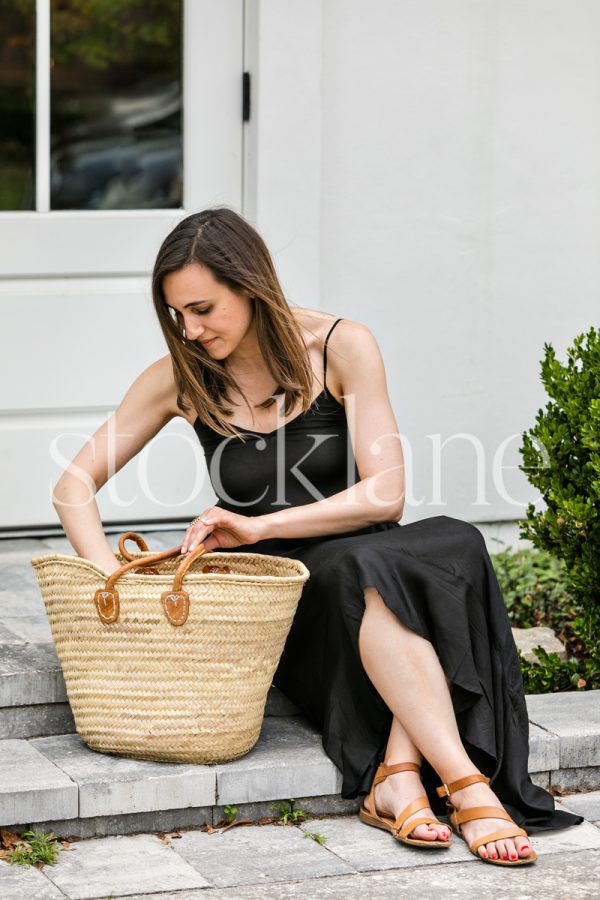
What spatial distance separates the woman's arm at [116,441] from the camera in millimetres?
3346

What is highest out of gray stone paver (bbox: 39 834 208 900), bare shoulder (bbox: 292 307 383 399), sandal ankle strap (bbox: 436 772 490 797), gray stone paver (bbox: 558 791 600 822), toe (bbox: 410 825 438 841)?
bare shoulder (bbox: 292 307 383 399)

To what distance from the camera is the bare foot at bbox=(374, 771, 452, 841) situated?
302cm

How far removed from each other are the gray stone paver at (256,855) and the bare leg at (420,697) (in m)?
0.22

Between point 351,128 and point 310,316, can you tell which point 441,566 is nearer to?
point 310,316

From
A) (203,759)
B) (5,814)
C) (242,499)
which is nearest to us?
(5,814)

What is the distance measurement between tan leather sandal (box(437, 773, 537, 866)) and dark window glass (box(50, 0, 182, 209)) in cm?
231

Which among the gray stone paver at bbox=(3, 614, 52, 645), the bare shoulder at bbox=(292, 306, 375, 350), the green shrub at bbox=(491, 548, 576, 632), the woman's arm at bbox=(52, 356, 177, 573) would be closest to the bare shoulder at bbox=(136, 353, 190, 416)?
the woman's arm at bbox=(52, 356, 177, 573)

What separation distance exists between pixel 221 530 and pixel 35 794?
2.32 ft

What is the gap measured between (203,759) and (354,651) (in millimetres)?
414

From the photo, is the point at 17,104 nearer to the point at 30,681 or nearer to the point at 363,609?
the point at 30,681

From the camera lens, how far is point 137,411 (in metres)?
3.46

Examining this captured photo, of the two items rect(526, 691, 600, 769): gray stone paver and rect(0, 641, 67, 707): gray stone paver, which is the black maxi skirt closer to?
rect(526, 691, 600, 769): gray stone paver

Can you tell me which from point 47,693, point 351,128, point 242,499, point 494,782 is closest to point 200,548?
point 242,499

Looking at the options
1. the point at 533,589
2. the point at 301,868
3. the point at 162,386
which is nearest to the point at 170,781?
the point at 301,868
